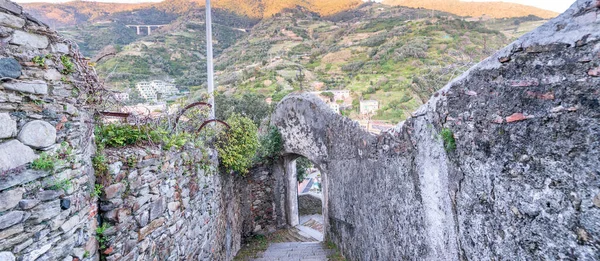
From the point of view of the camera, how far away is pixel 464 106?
2283 millimetres

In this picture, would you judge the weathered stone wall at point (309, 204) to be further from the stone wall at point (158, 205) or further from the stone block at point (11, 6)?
the stone block at point (11, 6)

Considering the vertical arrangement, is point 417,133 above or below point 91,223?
above

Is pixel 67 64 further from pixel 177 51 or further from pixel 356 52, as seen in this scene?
pixel 356 52

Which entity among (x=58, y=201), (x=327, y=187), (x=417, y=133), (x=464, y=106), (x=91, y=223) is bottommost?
(x=327, y=187)

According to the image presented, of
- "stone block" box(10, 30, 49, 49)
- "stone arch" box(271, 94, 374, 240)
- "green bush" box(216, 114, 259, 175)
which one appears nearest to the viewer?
"stone block" box(10, 30, 49, 49)

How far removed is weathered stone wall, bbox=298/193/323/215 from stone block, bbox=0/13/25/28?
11.3m

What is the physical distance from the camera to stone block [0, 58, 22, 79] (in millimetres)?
1670

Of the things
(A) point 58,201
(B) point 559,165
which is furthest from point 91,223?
(B) point 559,165

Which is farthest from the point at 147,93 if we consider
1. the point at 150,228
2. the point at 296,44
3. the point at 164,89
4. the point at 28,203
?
the point at 296,44

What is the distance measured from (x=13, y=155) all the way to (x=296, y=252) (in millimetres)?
5963

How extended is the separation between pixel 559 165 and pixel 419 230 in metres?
1.76

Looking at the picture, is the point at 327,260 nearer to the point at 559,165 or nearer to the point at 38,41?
the point at 559,165

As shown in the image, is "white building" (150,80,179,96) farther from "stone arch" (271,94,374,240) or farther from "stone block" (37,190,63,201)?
"stone block" (37,190,63,201)

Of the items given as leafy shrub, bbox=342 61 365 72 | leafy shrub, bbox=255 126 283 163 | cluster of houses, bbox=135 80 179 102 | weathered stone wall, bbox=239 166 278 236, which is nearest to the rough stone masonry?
cluster of houses, bbox=135 80 179 102
